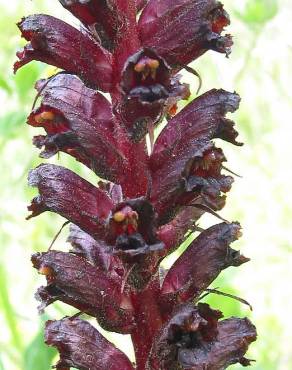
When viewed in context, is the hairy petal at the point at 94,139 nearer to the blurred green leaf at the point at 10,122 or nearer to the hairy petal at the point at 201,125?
the hairy petal at the point at 201,125

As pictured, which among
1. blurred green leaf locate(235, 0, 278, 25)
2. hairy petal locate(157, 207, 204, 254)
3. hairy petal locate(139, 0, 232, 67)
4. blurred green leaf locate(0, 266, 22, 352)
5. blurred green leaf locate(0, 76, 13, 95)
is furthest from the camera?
blurred green leaf locate(235, 0, 278, 25)

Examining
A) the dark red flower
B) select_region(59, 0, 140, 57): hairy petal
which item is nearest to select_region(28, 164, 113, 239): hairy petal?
the dark red flower

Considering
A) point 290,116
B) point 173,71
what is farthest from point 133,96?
point 290,116

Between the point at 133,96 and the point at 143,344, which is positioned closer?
the point at 133,96

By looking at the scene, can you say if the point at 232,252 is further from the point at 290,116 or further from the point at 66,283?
the point at 290,116

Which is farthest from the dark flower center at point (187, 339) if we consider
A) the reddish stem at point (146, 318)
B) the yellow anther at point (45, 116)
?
the yellow anther at point (45, 116)

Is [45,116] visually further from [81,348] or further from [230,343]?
[230,343]

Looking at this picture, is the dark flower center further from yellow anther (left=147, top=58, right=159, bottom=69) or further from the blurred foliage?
the blurred foliage
